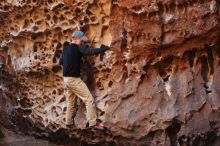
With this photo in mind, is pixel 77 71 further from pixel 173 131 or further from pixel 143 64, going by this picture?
pixel 173 131

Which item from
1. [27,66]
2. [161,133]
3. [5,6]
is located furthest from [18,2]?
[161,133]

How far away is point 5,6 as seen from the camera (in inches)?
231

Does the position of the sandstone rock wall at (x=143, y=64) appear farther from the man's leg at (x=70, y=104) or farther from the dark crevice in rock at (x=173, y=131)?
the man's leg at (x=70, y=104)

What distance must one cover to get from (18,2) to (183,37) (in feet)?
6.37

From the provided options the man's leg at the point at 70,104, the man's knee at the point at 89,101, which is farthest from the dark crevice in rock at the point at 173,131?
the man's leg at the point at 70,104

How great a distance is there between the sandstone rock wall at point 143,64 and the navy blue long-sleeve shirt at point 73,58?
243 mm

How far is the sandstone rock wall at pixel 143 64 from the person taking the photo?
510 centimetres

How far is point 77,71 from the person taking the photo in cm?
524

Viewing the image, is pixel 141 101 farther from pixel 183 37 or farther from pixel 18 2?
pixel 18 2

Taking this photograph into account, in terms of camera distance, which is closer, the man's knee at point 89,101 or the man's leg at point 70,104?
the man's knee at point 89,101

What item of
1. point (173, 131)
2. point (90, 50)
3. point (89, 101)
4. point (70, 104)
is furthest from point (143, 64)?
point (70, 104)

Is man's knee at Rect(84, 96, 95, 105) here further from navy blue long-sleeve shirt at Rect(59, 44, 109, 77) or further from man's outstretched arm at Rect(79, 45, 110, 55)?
man's outstretched arm at Rect(79, 45, 110, 55)

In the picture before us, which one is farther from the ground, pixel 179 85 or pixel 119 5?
pixel 119 5

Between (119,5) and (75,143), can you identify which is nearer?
(119,5)
